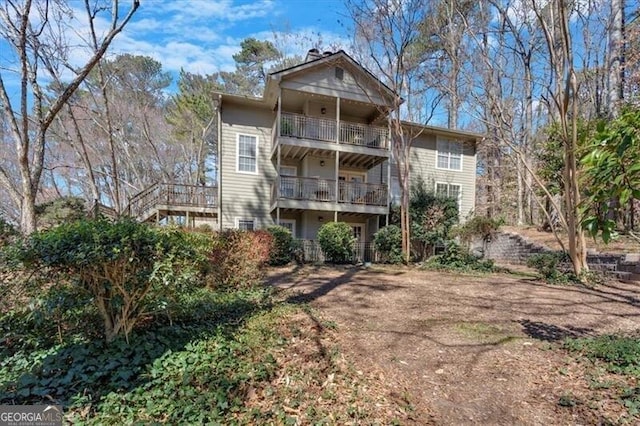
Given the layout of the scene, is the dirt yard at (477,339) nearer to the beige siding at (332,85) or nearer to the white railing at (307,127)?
the white railing at (307,127)

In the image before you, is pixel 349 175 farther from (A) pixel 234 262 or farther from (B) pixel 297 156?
(A) pixel 234 262

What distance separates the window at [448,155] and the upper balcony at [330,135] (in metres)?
4.15

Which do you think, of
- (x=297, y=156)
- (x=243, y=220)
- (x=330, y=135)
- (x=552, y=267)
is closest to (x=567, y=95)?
(x=552, y=267)

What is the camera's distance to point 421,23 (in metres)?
12.8

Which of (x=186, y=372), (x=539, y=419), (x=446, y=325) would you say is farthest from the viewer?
(x=446, y=325)

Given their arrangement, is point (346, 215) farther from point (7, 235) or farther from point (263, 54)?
point (263, 54)

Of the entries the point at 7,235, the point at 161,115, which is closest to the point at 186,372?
the point at 7,235

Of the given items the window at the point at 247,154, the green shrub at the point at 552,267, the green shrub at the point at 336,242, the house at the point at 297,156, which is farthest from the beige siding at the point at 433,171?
the green shrub at the point at 552,267

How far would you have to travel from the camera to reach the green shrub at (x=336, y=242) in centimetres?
1304

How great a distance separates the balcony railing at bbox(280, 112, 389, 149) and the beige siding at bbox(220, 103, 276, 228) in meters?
1.62

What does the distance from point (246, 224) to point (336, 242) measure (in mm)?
4344

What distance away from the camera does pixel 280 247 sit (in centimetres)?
1186

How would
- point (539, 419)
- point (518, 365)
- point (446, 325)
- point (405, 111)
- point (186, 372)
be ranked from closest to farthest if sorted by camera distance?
point (539, 419)
point (186, 372)
point (518, 365)
point (446, 325)
point (405, 111)

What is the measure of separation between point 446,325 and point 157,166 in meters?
24.7
